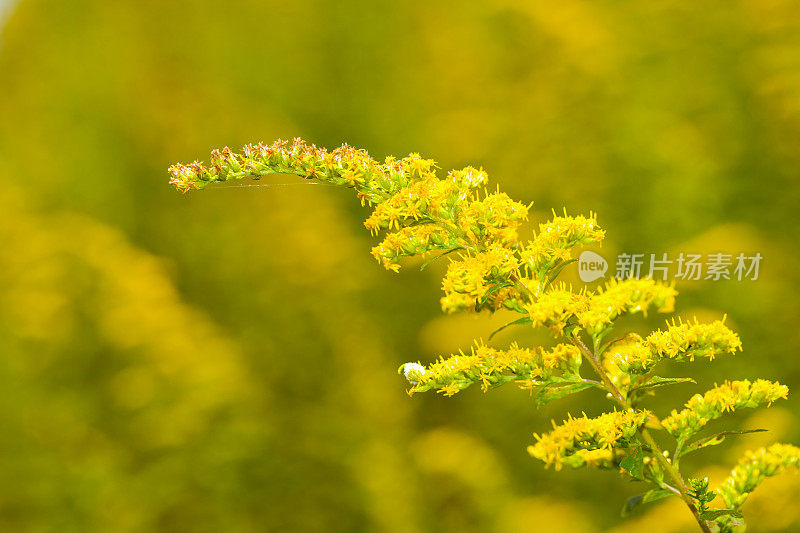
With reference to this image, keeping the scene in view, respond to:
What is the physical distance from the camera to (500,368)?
0.35m

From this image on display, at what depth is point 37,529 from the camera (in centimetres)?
74

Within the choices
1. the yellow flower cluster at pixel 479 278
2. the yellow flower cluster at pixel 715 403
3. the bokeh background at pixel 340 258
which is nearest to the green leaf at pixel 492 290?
the yellow flower cluster at pixel 479 278

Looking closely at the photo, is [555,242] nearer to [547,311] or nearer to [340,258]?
[547,311]

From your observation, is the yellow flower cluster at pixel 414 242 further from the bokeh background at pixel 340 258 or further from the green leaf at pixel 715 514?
the bokeh background at pixel 340 258

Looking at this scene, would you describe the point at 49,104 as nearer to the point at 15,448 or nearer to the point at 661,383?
the point at 15,448

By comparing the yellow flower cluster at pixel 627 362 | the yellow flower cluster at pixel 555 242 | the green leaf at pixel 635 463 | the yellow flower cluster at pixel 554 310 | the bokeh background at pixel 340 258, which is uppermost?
the bokeh background at pixel 340 258

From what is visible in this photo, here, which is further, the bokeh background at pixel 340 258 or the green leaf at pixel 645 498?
the bokeh background at pixel 340 258

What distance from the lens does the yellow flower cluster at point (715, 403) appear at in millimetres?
352

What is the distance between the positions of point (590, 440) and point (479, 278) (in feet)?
0.30

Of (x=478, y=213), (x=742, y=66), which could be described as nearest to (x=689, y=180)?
(x=742, y=66)

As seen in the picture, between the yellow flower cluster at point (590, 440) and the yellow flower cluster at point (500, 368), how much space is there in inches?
1.0

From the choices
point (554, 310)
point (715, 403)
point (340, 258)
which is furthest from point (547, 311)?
→ point (340, 258)

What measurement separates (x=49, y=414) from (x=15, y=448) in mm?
52

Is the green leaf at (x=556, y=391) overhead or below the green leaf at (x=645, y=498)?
overhead
